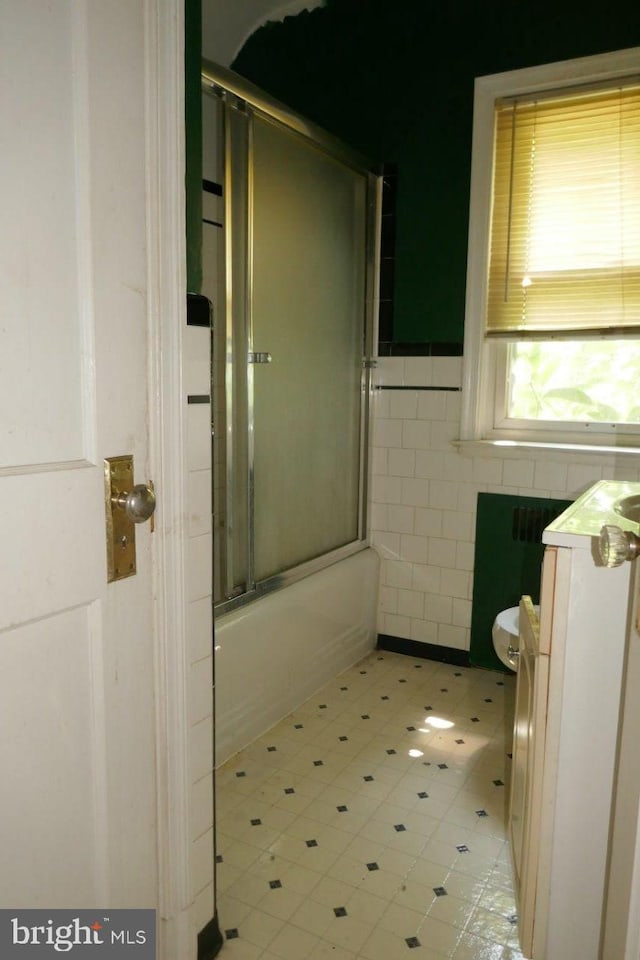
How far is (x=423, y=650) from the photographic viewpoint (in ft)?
11.0

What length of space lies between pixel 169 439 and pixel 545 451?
6.67 ft

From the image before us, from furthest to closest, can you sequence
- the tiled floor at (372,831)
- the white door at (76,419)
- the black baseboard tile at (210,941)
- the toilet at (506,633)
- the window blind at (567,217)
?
the window blind at (567,217) < the toilet at (506,633) < the tiled floor at (372,831) < the black baseboard tile at (210,941) < the white door at (76,419)

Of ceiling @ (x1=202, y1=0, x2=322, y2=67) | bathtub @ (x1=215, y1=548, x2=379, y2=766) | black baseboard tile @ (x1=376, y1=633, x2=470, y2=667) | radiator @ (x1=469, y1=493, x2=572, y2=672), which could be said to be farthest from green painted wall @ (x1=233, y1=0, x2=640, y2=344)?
black baseboard tile @ (x1=376, y1=633, x2=470, y2=667)

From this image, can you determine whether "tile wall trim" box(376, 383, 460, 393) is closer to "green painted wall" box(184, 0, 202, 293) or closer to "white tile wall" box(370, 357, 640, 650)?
"white tile wall" box(370, 357, 640, 650)

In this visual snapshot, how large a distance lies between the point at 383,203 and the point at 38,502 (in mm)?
2658

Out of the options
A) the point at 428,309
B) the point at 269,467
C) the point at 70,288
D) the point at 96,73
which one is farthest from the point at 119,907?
the point at 428,309

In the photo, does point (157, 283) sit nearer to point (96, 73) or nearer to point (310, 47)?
point (96, 73)

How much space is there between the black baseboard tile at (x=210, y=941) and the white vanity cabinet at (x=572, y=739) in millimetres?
675

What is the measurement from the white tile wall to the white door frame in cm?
202

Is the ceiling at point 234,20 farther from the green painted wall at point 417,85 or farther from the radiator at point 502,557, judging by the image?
the radiator at point 502,557

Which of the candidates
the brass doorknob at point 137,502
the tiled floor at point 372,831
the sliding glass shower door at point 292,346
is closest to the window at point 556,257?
the sliding glass shower door at point 292,346

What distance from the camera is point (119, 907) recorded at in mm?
1245

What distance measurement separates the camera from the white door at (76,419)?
0.97 m

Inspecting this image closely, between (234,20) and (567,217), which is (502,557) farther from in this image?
(234,20)
